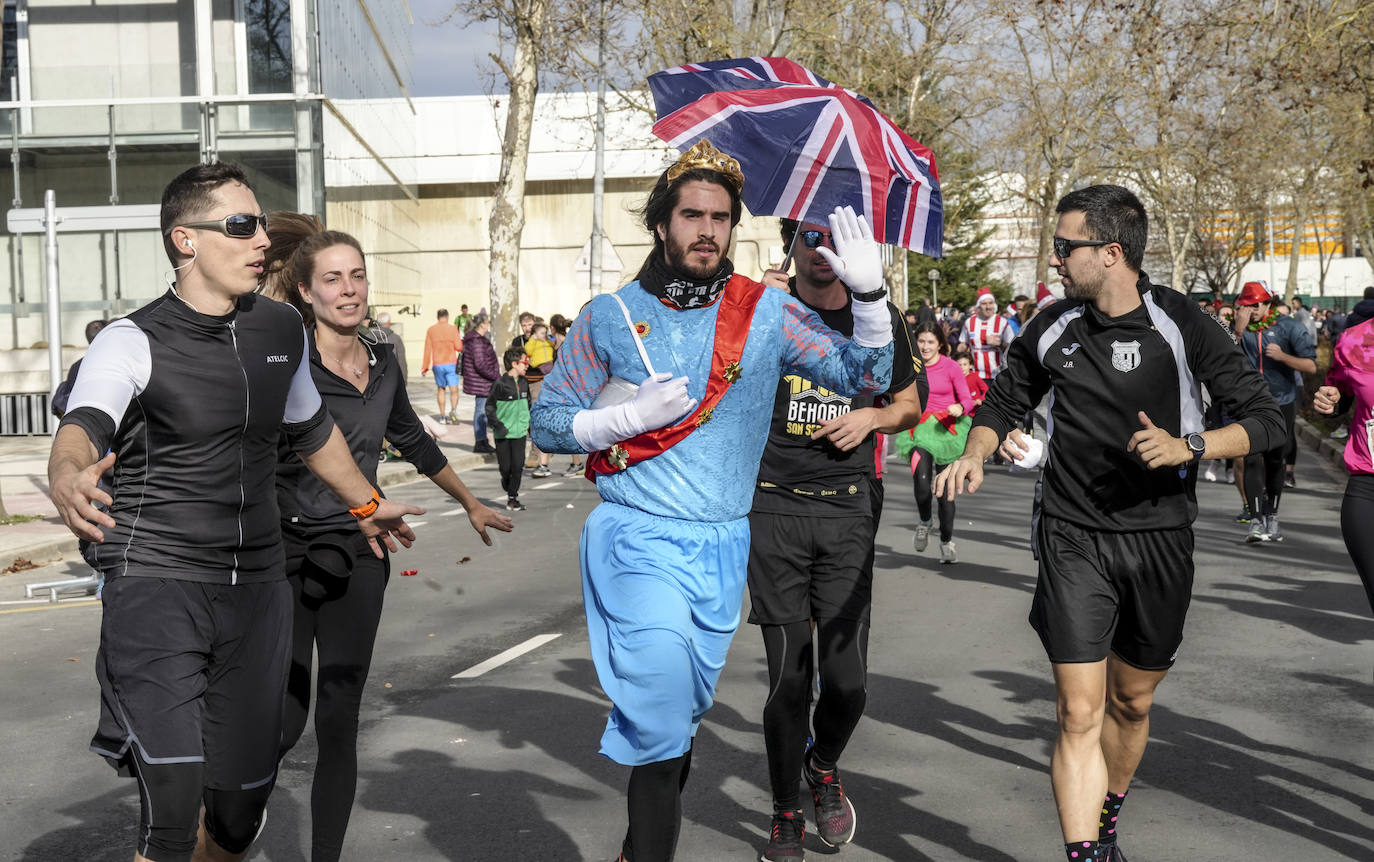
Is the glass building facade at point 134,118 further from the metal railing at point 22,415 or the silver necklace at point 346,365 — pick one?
the silver necklace at point 346,365

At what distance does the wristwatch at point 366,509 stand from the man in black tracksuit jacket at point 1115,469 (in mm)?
1656

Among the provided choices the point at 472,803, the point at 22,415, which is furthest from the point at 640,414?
the point at 22,415

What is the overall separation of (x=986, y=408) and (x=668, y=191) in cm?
141

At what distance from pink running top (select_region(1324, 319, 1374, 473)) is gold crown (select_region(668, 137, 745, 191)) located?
302 cm

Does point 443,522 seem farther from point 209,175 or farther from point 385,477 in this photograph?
point 209,175

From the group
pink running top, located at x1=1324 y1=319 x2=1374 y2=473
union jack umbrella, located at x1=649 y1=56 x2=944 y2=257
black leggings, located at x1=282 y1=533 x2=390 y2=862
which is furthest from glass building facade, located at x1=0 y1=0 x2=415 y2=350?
black leggings, located at x1=282 y1=533 x2=390 y2=862

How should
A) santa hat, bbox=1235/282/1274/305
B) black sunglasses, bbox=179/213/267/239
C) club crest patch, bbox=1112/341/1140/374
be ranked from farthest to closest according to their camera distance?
santa hat, bbox=1235/282/1274/305, club crest patch, bbox=1112/341/1140/374, black sunglasses, bbox=179/213/267/239

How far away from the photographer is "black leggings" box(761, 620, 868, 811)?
5.10 meters

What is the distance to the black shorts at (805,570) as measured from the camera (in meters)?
5.23

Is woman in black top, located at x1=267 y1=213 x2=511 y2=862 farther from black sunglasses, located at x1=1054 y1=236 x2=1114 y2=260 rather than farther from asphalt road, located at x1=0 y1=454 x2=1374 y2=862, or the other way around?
black sunglasses, located at x1=1054 y1=236 x2=1114 y2=260

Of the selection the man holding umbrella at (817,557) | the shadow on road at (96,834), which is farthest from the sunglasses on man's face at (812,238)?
the shadow on road at (96,834)

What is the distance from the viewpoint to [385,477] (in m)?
19.3

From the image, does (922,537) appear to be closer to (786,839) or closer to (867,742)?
(867,742)

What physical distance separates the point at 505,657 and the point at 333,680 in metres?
3.84
